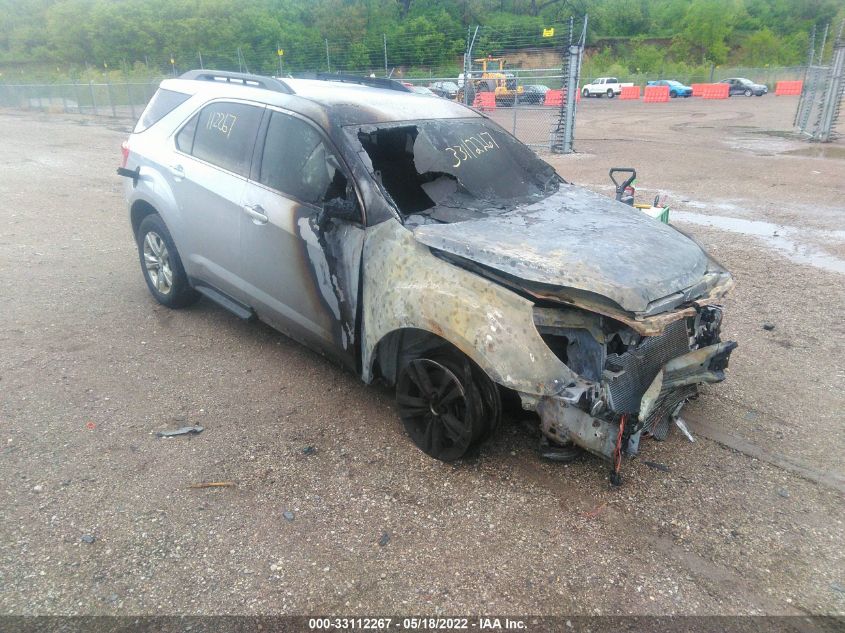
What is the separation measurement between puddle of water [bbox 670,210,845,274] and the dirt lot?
4.21ft

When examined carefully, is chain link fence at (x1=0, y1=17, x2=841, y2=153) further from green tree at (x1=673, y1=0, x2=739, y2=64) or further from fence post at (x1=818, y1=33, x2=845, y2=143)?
green tree at (x1=673, y1=0, x2=739, y2=64)

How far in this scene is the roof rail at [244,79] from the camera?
3.93 m

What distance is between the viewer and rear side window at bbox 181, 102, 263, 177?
3.89 m

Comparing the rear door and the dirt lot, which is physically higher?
the rear door

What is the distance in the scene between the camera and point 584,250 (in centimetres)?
288

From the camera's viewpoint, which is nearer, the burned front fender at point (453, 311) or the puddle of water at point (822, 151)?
the burned front fender at point (453, 311)

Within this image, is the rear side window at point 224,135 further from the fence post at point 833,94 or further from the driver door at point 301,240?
the fence post at point 833,94

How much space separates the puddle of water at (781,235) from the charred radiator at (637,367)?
4390 millimetres

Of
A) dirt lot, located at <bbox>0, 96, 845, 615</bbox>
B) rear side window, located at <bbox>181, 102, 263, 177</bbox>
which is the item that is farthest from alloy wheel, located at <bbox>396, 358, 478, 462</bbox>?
rear side window, located at <bbox>181, 102, 263, 177</bbox>

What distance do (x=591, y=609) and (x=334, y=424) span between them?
1791 millimetres

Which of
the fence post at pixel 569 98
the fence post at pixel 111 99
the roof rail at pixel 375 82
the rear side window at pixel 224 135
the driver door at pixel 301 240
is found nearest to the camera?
the driver door at pixel 301 240

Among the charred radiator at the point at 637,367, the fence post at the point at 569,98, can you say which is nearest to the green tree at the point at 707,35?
the fence post at the point at 569,98

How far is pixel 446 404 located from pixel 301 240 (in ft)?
4.27

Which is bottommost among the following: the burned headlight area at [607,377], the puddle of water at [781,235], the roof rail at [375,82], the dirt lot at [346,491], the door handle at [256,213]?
the dirt lot at [346,491]
